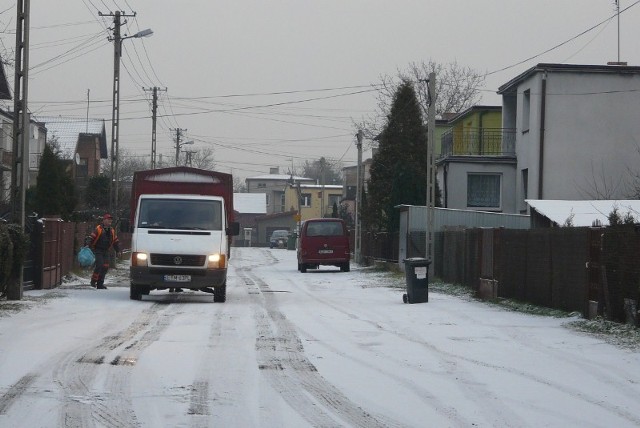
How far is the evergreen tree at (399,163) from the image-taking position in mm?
44469

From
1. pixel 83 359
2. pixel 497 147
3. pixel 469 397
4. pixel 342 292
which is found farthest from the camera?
pixel 497 147

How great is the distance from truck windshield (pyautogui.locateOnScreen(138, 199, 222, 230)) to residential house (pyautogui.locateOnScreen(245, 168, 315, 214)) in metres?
120

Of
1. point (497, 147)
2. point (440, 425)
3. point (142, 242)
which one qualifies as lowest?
point (440, 425)

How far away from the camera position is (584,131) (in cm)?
4103

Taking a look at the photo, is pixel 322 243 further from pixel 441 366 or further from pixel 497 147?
pixel 441 366

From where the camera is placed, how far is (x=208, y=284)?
21156mm

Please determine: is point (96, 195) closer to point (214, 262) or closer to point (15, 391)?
point (214, 262)

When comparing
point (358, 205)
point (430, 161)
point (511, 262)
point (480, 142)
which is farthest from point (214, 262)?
point (358, 205)

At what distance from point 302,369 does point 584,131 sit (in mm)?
31775

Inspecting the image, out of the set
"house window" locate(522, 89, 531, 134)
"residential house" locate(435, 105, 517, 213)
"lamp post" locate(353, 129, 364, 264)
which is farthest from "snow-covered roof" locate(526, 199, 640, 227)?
"lamp post" locate(353, 129, 364, 264)

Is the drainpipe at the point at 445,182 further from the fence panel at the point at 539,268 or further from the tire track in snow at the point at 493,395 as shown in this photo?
the tire track in snow at the point at 493,395

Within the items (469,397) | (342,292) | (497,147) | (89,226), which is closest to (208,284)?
(342,292)

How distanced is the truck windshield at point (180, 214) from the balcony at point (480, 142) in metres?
24.5

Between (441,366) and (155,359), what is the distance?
3.34 meters
